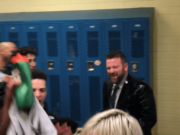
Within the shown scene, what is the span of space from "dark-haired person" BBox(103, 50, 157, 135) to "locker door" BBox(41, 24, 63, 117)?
53.9 inches

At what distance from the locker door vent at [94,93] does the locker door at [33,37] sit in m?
0.83

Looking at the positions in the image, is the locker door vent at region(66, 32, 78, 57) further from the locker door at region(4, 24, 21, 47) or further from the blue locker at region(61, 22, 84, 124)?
the locker door at region(4, 24, 21, 47)

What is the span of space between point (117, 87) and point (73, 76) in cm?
139

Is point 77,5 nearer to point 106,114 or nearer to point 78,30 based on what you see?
point 78,30

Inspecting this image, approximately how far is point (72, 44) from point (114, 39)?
24.1 inches

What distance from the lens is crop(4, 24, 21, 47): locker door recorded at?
3605 mm

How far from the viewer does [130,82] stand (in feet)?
6.91

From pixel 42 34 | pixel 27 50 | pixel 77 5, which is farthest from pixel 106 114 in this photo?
pixel 77 5

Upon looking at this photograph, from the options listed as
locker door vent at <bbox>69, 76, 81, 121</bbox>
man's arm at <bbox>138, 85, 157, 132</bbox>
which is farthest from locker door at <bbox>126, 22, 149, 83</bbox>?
→ man's arm at <bbox>138, 85, 157, 132</bbox>

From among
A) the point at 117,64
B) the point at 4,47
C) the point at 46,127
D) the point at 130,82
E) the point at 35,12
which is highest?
the point at 35,12

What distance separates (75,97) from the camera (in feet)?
11.6

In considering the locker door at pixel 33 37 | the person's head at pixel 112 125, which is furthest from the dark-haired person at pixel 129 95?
the locker door at pixel 33 37

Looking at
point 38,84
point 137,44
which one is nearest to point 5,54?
point 38,84

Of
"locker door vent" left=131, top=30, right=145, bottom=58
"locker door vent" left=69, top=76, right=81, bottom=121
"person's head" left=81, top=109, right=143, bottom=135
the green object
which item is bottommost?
"locker door vent" left=69, top=76, right=81, bottom=121
